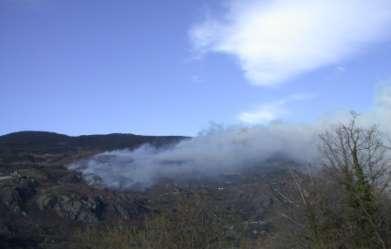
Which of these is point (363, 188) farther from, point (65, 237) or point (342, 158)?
point (65, 237)

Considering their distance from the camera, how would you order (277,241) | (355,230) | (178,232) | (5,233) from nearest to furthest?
(355,230)
(277,241)
(178,232)
(5,233)

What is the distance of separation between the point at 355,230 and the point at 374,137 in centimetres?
664

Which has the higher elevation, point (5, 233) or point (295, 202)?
point (295, 202)

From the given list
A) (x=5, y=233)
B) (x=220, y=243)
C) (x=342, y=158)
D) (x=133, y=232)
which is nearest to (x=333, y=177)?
(x=342, y=158)

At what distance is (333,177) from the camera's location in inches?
1578

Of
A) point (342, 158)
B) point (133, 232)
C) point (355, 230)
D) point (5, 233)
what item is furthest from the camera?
point (5, 233)

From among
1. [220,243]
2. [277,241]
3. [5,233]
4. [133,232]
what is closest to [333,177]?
[277,241]

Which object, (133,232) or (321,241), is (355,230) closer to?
(321,241)

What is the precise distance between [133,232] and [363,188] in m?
34.5

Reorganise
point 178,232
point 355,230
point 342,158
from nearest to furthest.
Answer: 1. point 355,230
2. point 342,158
3. point 178,232

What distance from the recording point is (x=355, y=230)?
38.0 meters

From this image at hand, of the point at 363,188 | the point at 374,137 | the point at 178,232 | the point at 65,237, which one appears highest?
the point at 374,137

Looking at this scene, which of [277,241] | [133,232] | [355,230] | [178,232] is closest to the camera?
[355,230]

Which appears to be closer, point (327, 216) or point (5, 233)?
point (327, 216)
